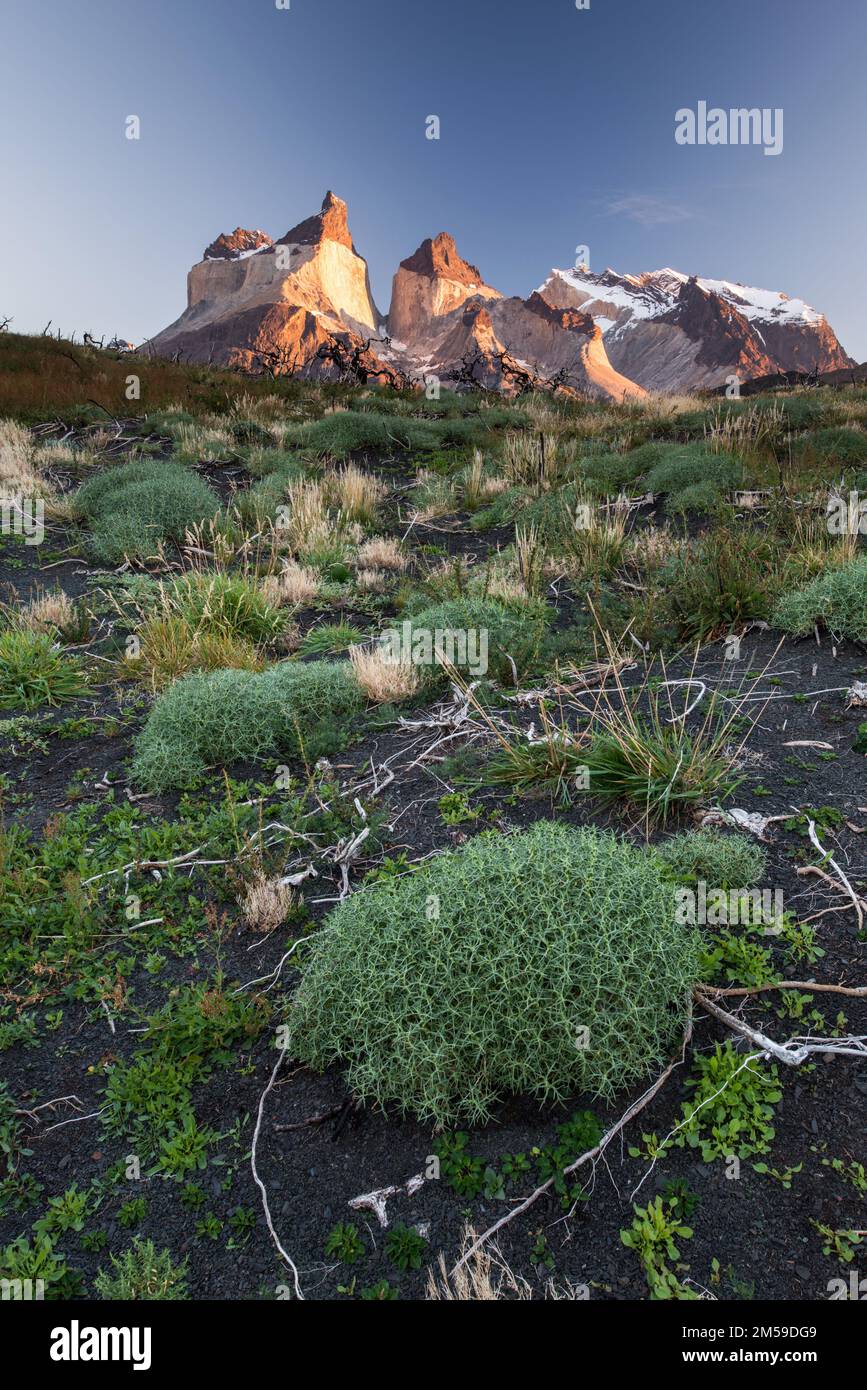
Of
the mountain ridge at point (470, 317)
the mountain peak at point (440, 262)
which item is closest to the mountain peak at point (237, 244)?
the mountain ridge at point (470, 317)

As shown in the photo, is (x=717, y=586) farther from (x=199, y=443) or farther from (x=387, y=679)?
(x=199, y=443)

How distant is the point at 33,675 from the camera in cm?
568

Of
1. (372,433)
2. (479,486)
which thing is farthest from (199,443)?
(479,486)

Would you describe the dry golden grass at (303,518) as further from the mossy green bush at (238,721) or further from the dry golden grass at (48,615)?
the mossy green bush at (238,721)

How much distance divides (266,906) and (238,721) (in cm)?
178

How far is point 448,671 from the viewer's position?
5.02 metres

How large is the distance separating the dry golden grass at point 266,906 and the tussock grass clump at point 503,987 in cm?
69

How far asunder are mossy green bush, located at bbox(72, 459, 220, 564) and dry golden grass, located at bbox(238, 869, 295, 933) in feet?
21.1

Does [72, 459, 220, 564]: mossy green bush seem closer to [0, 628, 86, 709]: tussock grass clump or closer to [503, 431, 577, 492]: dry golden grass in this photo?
[0, 628, 86, 709]: tussock grass clump

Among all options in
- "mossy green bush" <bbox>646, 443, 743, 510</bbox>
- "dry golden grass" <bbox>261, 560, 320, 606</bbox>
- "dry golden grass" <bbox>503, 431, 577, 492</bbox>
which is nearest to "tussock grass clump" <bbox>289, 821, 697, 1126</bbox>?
"dry golden grass" <bbox>261, 560, 320, 606</bbox>

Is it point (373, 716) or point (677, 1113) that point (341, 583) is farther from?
point (677, 1113)

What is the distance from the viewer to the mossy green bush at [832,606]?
16.7 ft

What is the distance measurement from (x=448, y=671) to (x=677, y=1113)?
125 inches

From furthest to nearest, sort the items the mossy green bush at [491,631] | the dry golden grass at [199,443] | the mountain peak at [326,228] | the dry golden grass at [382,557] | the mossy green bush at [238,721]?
the mountain peak at [326,228] < the dry golden grass at [199,443] < the dry golden grass at [382,557] < the mossy green bush at [491,631] < the mossy green bush at [238,721]
